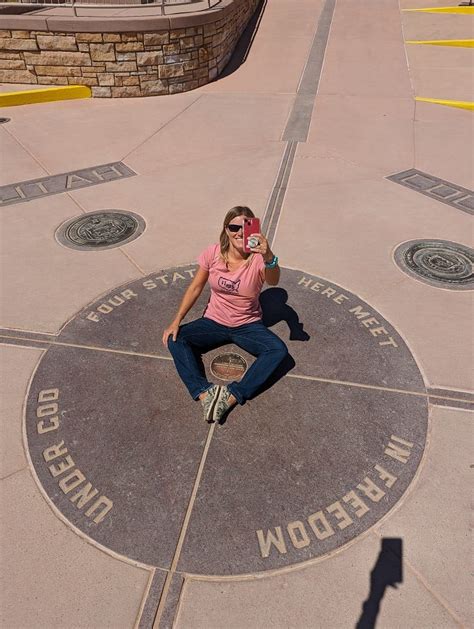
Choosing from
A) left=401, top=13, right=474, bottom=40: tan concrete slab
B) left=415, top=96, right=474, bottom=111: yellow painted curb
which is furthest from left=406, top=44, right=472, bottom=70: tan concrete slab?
left=415, top=96, right=474, bottom=111: yellow painted curb

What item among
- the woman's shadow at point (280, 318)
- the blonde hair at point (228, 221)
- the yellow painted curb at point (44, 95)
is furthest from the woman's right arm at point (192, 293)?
the yellow painted curb at point (44, 95)

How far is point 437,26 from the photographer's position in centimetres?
1531

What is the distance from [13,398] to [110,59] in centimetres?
858

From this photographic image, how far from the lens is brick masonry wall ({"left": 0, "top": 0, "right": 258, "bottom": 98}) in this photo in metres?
9.73

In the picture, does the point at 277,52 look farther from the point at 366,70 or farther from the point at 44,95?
the point at 44,95

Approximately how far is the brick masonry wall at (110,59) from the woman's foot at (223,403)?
8.82 metres

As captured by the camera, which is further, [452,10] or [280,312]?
[452,10]

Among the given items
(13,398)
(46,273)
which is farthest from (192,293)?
(46,273)

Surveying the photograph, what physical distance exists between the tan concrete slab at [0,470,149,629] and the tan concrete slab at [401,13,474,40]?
16.7 m

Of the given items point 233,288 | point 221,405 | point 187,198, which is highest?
point 233,288

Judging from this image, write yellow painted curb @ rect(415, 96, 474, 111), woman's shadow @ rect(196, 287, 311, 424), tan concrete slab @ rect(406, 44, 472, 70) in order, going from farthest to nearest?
tan concrete slab @ rect(406, 44, 472, 70) → yellow painted curb @ rect(415, 96, 474, 111) → woman's shadow @ rect(196, 287, 311, 424)

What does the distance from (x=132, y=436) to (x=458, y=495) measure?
2283 millimetres

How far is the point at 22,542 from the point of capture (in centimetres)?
294

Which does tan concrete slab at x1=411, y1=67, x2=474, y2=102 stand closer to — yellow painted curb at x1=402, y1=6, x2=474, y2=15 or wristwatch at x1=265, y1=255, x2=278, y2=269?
yellow painted curb at x1=402, y1=6, x2=474, y2=15
